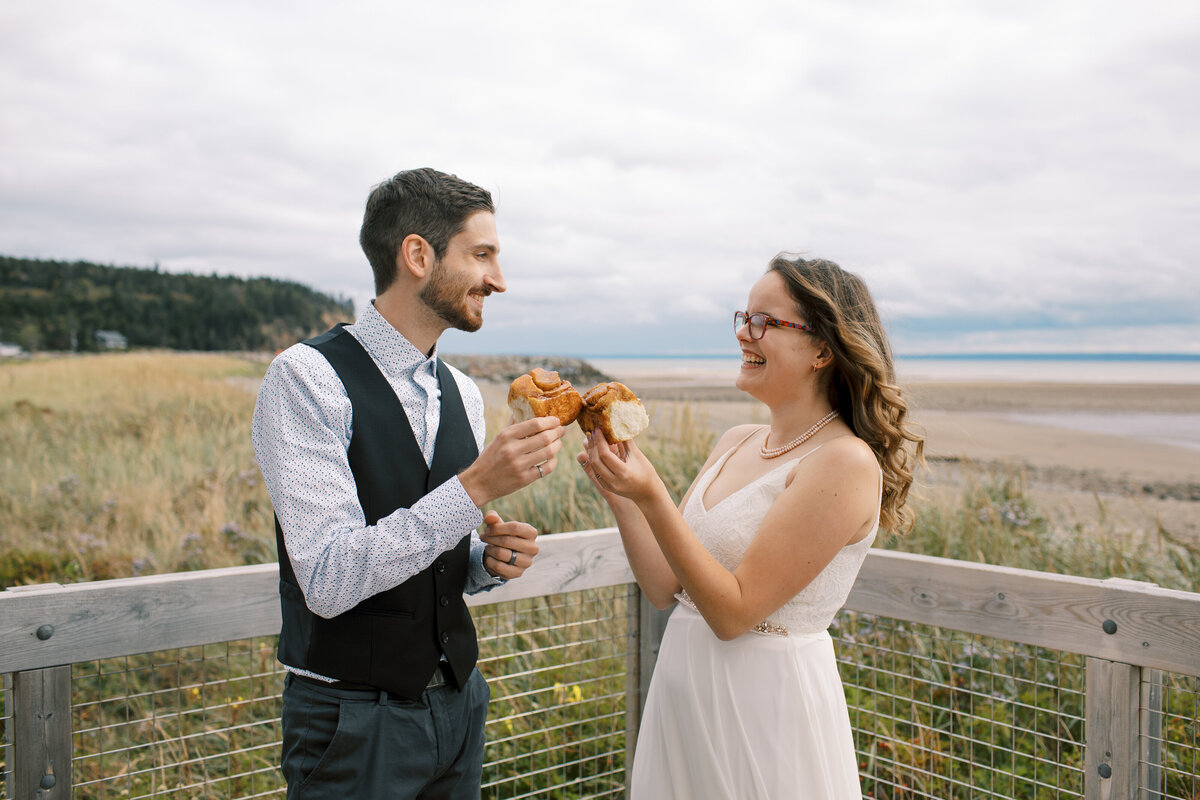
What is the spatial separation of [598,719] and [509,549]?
1.76 metres

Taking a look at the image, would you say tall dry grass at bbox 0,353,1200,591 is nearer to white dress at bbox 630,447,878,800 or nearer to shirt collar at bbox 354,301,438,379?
white dress at bbox 630,447,878,800

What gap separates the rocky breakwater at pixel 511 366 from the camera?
9173mm

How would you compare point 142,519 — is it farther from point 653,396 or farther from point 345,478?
point 345,478

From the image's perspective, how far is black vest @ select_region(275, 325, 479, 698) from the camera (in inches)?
72.1

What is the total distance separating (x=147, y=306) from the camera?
54.2 ft

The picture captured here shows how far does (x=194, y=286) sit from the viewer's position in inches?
678

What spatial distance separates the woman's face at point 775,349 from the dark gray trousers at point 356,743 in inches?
47.2

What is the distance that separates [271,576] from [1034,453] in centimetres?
1955

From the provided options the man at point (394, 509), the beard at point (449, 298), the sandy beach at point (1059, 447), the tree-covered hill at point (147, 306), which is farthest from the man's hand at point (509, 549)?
the tree-covered hill at point (147, 306)

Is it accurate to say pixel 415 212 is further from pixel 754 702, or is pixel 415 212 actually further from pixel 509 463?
pixel 754 702

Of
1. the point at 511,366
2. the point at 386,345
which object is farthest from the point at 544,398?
the point at 511,366

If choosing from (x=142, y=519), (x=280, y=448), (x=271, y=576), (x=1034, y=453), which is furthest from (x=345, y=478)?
(x=1034, y=453)

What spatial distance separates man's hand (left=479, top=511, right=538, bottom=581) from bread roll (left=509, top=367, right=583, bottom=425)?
31cm

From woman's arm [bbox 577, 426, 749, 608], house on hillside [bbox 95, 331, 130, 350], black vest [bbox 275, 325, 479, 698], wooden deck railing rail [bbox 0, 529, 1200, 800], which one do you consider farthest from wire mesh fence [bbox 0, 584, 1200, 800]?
house on hillside [bbox 95, 331, 130, 350]
